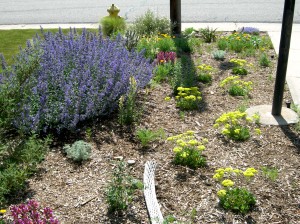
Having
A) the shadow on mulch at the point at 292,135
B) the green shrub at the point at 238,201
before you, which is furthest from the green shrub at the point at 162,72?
→ the green shrub at the point at 238,201

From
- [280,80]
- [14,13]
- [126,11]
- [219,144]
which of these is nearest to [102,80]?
[219,144]

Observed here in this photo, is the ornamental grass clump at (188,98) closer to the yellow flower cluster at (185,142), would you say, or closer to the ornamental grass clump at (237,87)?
the ornamental grass clump at (237,87)

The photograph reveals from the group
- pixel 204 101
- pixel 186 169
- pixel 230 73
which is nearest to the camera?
pixel 186 169

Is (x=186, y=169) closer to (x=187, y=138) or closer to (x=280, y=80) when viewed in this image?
(x=187, y=138)

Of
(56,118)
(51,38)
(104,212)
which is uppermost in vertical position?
(51,38)

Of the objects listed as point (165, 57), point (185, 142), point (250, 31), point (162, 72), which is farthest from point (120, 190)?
point (250, 31)

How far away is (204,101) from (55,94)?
7.07 feet

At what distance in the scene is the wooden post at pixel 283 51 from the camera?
18.5ft

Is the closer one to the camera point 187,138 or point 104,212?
point 104,212

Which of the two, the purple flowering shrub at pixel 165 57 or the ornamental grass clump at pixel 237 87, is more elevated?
the purple flowering shrub at pixel 165 57

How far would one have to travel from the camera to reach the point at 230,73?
25.3ft

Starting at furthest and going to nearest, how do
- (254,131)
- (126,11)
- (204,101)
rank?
(126,11), (204,101), (254,131)

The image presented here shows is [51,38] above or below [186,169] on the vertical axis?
above

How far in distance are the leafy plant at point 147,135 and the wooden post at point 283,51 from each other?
5.18 feet
